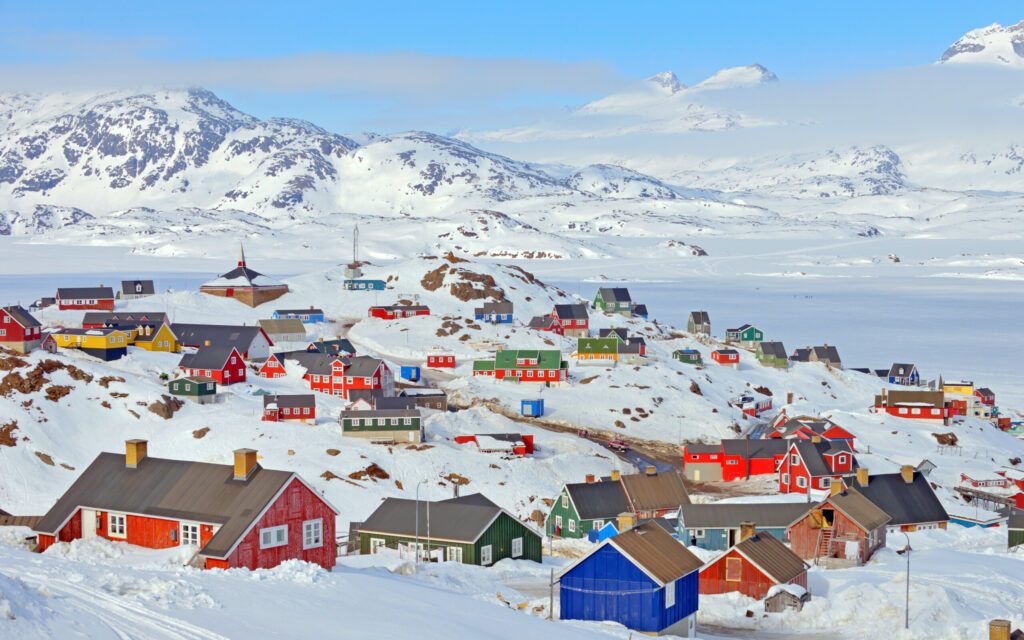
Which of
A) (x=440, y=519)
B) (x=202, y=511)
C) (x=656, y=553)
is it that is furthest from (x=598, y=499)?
(x=202, y=511)

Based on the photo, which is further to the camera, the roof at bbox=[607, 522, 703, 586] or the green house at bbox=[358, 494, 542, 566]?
the green house at bbox=[358, 494, 542, 566]

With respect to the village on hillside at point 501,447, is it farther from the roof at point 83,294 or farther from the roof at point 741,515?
the roof at point 83,294

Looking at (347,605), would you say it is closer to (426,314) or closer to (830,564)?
(830,564)

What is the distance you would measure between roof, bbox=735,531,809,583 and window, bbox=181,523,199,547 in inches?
706

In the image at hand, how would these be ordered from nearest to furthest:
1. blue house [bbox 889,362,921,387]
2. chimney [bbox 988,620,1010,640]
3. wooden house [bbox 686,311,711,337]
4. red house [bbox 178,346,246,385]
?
1. chimney [bbox 988,620,1010,640]
2. red house [bbox 178,346,246,385]
3. blue house [bbox 889,362,921,387]
4. wooden house [bbox 686,311,711,337]

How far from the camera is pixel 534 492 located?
67.1 metres

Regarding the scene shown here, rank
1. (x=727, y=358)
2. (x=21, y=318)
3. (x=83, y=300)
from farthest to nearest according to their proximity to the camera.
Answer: (x=83, y=300)
(x=727, y=358)
(x=21, y=318)

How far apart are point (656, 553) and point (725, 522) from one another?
57.1 feet

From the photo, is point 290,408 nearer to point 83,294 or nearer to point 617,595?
point 617,595

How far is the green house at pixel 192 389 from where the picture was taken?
261ft

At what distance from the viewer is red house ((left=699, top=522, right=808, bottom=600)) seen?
4028 cm

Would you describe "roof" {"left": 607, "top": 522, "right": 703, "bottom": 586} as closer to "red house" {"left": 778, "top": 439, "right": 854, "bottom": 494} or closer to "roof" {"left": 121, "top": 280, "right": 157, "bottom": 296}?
"red house" {"left": 778, "top": 439, "right": 854, "bottom": 494}

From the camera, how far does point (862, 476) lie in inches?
2260

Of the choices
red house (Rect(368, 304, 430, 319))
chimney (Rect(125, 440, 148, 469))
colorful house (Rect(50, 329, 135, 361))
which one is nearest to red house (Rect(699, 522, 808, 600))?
chimney (Rect(125, 440, 148, 469))
